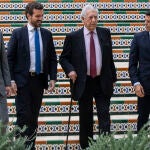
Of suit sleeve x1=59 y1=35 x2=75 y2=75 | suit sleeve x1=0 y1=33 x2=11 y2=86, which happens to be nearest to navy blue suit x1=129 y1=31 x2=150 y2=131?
suit sleeve x1=59 y1=35 x2=75 y2=75

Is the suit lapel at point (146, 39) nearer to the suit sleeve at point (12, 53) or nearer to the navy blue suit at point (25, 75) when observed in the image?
the navy blue suit at point (25, 75)

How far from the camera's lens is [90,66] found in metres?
7.18

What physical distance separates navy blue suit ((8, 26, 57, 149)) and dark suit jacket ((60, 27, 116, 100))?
23cm

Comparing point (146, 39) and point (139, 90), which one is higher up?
point (146, 39)

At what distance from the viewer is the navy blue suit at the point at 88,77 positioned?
720 cm

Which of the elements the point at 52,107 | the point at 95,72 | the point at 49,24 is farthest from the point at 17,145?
the point at 49,24

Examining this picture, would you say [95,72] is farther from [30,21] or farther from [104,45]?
[30,21]

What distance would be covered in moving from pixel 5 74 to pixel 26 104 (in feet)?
1.95

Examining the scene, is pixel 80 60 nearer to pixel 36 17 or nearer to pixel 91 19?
pixel 91 19

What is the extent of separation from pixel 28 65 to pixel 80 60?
2.13 feet

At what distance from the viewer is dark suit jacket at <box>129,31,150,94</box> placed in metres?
7.35

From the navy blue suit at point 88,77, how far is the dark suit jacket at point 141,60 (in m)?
0.30

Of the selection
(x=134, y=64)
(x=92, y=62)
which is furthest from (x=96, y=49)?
(x=134, y=64)

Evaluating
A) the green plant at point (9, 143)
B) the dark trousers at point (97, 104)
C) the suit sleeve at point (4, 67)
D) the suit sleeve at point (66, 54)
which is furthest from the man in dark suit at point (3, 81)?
the green plant at point (9, 143)
